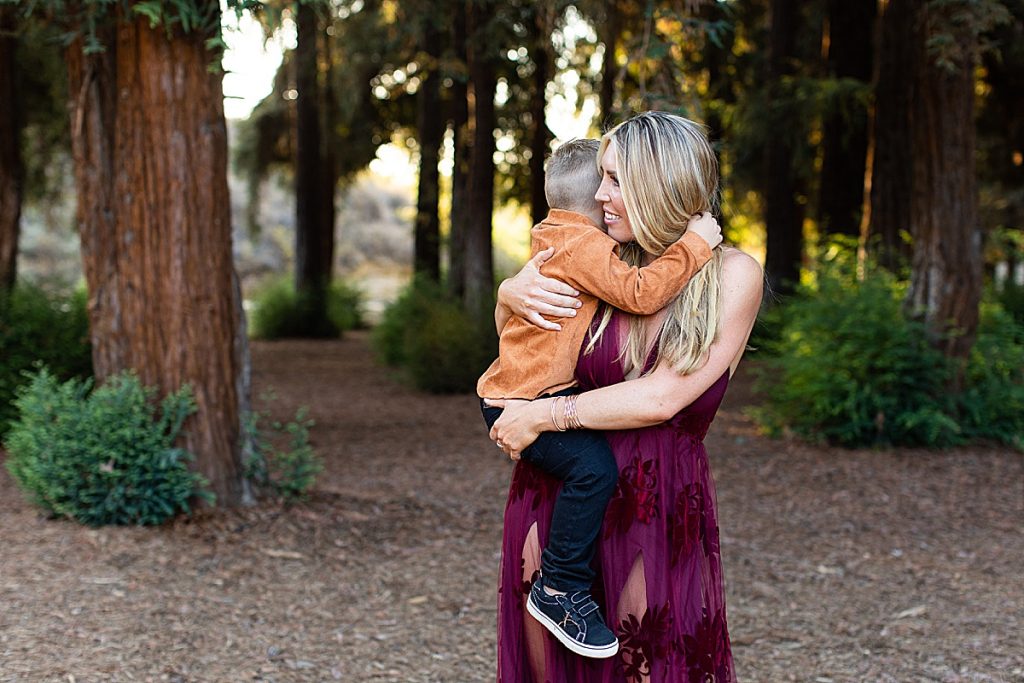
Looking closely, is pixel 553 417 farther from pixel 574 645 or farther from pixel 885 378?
pixel 885 378

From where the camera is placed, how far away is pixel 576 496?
2.33 metres

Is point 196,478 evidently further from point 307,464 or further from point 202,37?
point 202,37

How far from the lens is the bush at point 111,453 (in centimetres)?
538

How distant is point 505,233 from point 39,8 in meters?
34.3

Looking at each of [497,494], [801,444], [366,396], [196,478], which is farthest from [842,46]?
[196,478]

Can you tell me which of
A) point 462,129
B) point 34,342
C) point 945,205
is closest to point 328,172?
point 462,129

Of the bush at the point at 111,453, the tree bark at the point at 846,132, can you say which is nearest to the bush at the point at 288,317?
the tree bark at the point at 846,132

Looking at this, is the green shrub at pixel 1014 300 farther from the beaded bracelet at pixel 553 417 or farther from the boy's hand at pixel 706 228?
the beaded bracelet at pixel 553 417

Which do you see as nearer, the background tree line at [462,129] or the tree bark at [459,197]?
the background tree line at [462,129]

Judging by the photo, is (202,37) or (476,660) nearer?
(476,660)

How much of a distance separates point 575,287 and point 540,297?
0.08 m

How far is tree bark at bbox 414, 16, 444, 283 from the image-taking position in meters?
15.1

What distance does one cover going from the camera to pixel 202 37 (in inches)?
212

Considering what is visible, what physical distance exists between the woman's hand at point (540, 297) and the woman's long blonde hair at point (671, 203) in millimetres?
100
